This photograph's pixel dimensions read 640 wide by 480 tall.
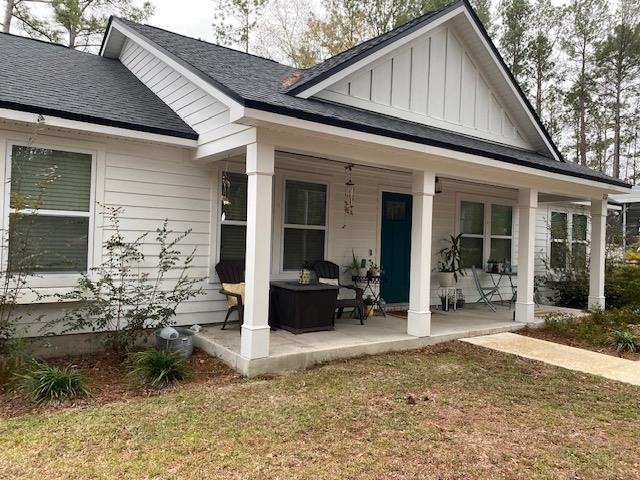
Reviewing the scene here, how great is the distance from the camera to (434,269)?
9.22m

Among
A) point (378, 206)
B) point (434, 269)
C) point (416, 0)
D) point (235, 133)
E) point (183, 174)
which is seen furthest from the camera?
point (416, 0)

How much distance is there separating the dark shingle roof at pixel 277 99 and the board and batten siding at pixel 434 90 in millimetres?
207

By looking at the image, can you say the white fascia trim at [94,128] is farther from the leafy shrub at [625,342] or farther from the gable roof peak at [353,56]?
the leafy shrub at [625,342]

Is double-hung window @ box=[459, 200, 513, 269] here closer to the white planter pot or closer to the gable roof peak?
the white planter pot

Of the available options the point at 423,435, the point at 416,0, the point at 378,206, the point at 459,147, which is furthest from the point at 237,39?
the point at 423,435

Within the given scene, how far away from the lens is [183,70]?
585 cm

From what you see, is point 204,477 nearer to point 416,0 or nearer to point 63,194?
point 63,194

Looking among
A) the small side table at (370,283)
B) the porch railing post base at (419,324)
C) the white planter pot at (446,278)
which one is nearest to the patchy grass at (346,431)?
the porch railing post base at (419,324)

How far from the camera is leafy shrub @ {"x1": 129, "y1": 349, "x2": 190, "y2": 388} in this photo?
457 centimetres

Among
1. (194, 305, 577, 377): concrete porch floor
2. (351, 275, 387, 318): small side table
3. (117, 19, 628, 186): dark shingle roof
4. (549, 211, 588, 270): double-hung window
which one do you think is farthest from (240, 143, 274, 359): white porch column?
(549, 211, 588, 270): double-hung window

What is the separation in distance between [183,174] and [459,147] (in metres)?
3.59

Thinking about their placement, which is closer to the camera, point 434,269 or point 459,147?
point 459,147

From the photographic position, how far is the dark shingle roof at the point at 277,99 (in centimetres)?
478

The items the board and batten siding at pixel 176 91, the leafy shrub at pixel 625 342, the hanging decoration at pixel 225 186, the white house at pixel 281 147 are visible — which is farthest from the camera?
the leafy shrub at pixel 625 342
